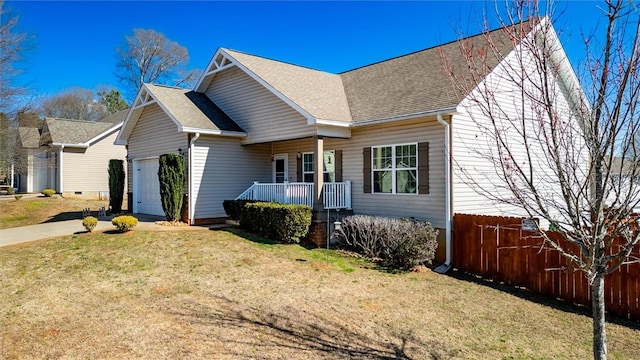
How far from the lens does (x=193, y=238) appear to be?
38.8ft

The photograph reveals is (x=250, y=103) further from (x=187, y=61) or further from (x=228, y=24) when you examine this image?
(x=187, y=61)

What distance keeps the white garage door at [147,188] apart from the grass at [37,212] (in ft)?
8.77

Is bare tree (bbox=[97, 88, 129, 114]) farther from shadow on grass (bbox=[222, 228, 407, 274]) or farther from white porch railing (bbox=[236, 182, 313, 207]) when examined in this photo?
shadow on grass (bbox=[222, 228, 407, 274])

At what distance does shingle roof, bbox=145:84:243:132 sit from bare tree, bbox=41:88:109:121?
3908cm

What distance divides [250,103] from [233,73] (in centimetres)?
189

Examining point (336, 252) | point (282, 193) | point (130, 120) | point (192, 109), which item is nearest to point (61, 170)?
point (130, 120)

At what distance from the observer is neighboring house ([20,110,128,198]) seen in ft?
86.4

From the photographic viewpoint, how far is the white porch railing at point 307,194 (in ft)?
42.2

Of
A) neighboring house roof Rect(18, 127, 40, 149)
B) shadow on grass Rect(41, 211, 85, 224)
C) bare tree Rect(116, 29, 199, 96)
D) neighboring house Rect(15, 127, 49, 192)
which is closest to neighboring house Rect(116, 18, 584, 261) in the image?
shadow on grass Rect(41, 211, 85, 224)

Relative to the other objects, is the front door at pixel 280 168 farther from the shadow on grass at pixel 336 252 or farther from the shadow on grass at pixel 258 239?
the shadow on grass at pixel 258 239

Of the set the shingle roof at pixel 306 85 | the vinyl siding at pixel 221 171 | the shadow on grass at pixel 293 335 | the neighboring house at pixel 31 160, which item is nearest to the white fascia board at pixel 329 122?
the shingle roof at pixel 306 85

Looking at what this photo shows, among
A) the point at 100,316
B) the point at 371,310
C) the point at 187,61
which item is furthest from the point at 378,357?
the point at 187,61

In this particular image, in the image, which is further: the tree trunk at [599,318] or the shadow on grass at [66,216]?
the shadow on grass at [66,216]

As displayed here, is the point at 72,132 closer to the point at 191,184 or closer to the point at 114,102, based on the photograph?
the point at 191,184
